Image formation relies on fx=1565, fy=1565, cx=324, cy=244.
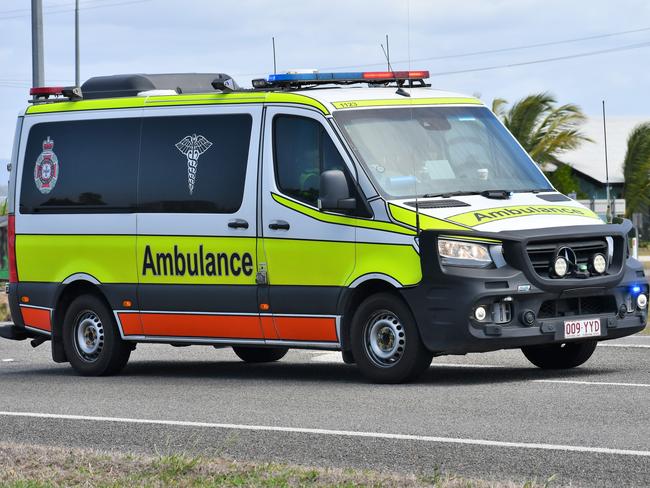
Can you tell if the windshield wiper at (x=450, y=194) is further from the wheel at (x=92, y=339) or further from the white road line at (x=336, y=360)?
the wheel at (x=92, y=339)

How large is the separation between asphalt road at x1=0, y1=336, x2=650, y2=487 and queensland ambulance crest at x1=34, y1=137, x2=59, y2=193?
71.9 inches

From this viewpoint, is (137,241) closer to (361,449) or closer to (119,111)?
(119,111)

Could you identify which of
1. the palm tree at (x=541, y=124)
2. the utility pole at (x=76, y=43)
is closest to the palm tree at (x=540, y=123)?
the palm tree at (x=541, y=124)

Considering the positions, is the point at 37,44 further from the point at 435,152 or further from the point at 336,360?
the point at 435,152

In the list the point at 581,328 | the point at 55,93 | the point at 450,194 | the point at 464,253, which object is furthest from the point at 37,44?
the point at 581,328

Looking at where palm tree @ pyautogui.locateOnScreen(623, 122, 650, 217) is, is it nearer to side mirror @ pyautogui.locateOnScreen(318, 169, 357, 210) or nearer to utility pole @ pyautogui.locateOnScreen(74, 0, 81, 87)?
utility pole @ pyautogui.locateOnScreen(74, 0, 81, 87)

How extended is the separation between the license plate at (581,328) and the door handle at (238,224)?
2.88m

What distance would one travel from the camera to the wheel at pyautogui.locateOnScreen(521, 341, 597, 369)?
43.9ft

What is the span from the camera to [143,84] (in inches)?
585

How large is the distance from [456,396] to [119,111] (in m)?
4.80

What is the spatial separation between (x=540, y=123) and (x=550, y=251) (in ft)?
123

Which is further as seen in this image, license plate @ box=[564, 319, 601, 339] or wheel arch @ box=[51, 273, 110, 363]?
wheel arch @ box=[51, 273, 110, 363]

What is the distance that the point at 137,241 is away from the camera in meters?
14.1

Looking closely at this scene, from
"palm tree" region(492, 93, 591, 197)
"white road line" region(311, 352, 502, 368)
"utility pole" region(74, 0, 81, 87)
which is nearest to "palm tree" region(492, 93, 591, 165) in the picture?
"palm tree" region(492, 93, 591, 197)
